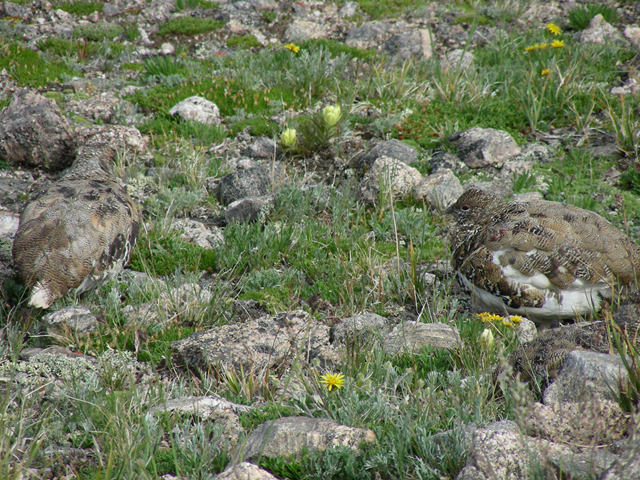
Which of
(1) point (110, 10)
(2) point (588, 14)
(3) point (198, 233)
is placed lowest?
(3) point (198, 233)

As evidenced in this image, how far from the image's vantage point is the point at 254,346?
382 cm

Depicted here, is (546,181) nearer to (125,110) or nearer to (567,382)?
(567,382)

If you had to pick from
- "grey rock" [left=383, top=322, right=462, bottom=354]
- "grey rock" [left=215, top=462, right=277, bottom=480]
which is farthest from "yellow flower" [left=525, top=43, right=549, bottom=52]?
"grey rock" [left=215, top=462, right=277, bottom=480]

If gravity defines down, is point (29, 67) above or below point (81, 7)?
below

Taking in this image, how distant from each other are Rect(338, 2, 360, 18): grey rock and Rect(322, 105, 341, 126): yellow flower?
5219 millimetres

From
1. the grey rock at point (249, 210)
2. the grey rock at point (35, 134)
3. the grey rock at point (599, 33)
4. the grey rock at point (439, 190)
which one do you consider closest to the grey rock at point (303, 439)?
the grey rock at point (249, 210)

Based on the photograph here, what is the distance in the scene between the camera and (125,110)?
7.34 metres

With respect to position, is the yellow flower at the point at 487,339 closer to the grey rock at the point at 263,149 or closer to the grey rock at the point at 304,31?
the grey rock at the point at 263,149

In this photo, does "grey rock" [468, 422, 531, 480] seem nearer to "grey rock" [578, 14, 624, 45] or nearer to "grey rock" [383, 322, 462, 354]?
"grey rock" [383, 322, 462, 354]

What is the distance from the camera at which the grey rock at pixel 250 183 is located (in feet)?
19.5

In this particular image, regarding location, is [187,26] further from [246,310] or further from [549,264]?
[549,264]

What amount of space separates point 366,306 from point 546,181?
2.73m

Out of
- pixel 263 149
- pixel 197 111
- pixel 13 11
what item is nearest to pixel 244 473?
pixel 263 149

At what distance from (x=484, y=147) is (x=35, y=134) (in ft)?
16.6
